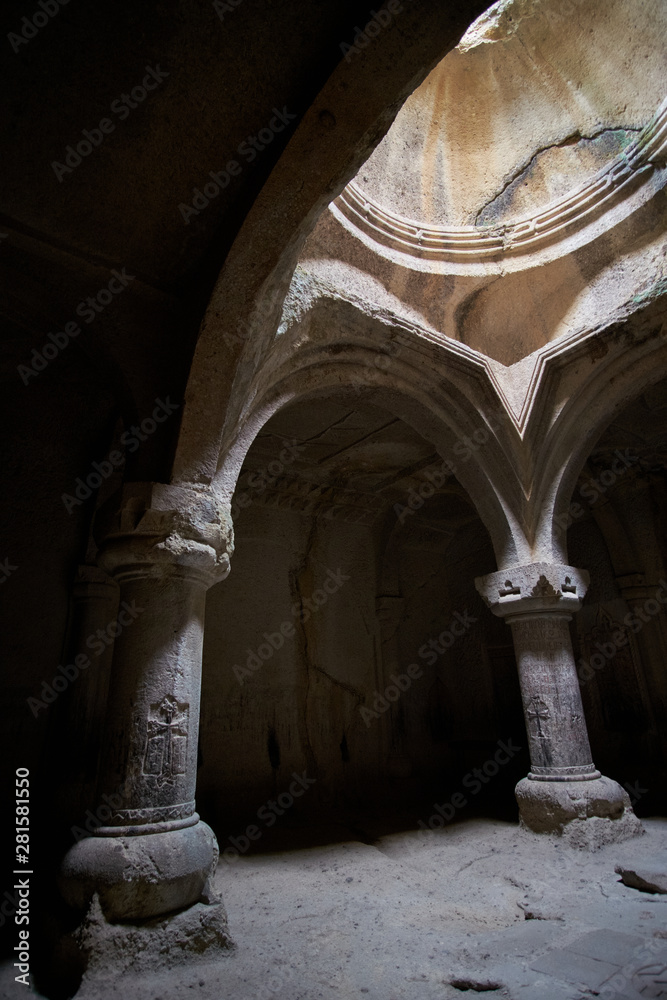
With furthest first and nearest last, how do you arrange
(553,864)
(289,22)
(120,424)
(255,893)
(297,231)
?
(120,424), (553,864), (255,893), (297,231), (289,22)

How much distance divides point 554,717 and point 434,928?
209 centimetres

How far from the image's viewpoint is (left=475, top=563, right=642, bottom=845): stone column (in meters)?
4.01

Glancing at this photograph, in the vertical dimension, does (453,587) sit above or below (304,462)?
below

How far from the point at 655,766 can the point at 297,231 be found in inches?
246

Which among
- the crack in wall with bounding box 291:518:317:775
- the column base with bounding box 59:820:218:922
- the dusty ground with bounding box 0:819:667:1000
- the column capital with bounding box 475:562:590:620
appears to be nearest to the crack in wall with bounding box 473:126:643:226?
the column capital with bounding box 475:562:590:620

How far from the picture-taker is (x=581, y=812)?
3.98 m

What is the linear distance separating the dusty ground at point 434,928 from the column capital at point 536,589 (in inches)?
64.8

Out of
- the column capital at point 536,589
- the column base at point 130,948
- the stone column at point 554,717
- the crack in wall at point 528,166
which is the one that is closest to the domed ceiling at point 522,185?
the crack in wall at point 528,166

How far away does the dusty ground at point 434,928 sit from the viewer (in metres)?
2.08

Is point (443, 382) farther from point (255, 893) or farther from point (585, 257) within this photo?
point (255, 893)

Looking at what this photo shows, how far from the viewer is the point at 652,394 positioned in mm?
5516

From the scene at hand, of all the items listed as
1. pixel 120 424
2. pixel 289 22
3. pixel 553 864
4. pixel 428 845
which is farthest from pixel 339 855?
pixel 289 22

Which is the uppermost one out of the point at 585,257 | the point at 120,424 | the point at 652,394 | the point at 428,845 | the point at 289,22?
the point at 585,257

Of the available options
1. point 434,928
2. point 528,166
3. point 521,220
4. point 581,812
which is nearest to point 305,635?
point 581,812
